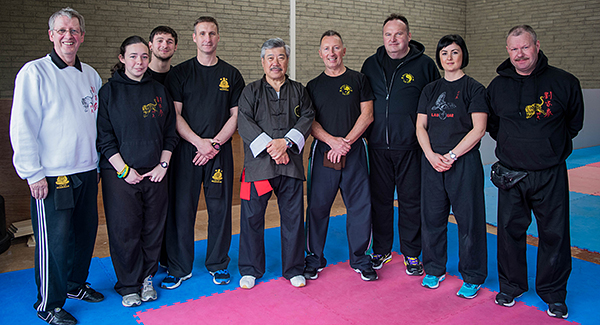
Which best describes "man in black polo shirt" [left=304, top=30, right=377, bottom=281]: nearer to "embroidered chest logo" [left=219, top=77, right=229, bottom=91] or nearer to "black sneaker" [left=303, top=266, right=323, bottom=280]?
"black sneaker" [left=303, top=266, right=323, bottom=280]

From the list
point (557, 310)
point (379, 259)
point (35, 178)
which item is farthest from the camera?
point (379, 259)

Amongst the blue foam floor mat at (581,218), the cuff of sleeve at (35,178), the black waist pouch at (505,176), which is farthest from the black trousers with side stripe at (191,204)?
the blue foam floor mat at (581,218)

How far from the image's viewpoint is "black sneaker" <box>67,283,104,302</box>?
2.94 metres

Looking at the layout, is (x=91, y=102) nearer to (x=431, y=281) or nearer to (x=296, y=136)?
(x=296, y=136)

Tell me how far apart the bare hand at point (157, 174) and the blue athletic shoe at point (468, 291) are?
225cm

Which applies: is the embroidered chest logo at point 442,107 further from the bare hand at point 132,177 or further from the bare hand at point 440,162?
the bare hand at point 132,177

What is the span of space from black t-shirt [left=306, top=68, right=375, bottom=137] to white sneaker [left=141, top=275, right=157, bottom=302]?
1.72m

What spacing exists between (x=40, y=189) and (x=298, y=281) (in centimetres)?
182

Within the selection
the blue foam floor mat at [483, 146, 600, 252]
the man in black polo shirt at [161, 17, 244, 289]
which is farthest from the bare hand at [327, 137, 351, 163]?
the blue foam floor mat at [483, 146, 600, 252]

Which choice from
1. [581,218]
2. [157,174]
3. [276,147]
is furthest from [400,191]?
[581,218]

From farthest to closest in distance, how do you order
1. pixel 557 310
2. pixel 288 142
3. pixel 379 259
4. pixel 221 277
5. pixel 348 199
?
1. pixel 379 259
2. pixel 348 199
3. pixel 221 277
4. pixel 288 142
5. pixel 557 310

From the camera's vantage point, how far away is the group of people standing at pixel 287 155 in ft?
8.65

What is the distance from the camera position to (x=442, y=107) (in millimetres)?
3029

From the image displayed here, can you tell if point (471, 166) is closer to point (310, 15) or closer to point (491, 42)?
point (310, 15)
